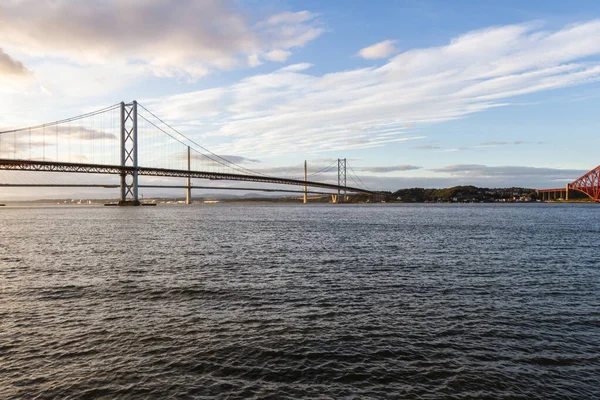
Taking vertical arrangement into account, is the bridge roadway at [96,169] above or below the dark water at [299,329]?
above

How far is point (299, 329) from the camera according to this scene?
427 inches

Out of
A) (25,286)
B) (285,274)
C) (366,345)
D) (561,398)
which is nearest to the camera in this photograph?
(561,398)

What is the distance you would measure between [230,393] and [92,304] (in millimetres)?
7917

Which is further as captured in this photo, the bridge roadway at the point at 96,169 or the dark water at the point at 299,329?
the bridge roadway at the point at 96,169

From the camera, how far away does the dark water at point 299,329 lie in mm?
7910

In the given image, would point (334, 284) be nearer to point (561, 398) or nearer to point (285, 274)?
point (285, 274)

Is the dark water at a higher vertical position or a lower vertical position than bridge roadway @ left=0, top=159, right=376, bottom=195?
lower

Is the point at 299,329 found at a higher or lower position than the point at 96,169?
lower

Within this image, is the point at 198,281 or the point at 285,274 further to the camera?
the point at 285,274

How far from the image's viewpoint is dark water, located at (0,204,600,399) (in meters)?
7.91

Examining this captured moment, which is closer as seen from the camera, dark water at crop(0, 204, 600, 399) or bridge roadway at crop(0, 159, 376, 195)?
dark water at crop(0, 204, 600, 399)

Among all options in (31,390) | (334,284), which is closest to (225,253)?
(334,284)

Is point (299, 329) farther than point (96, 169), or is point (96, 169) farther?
point (96, 169)

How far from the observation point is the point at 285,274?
18406 millimetres
